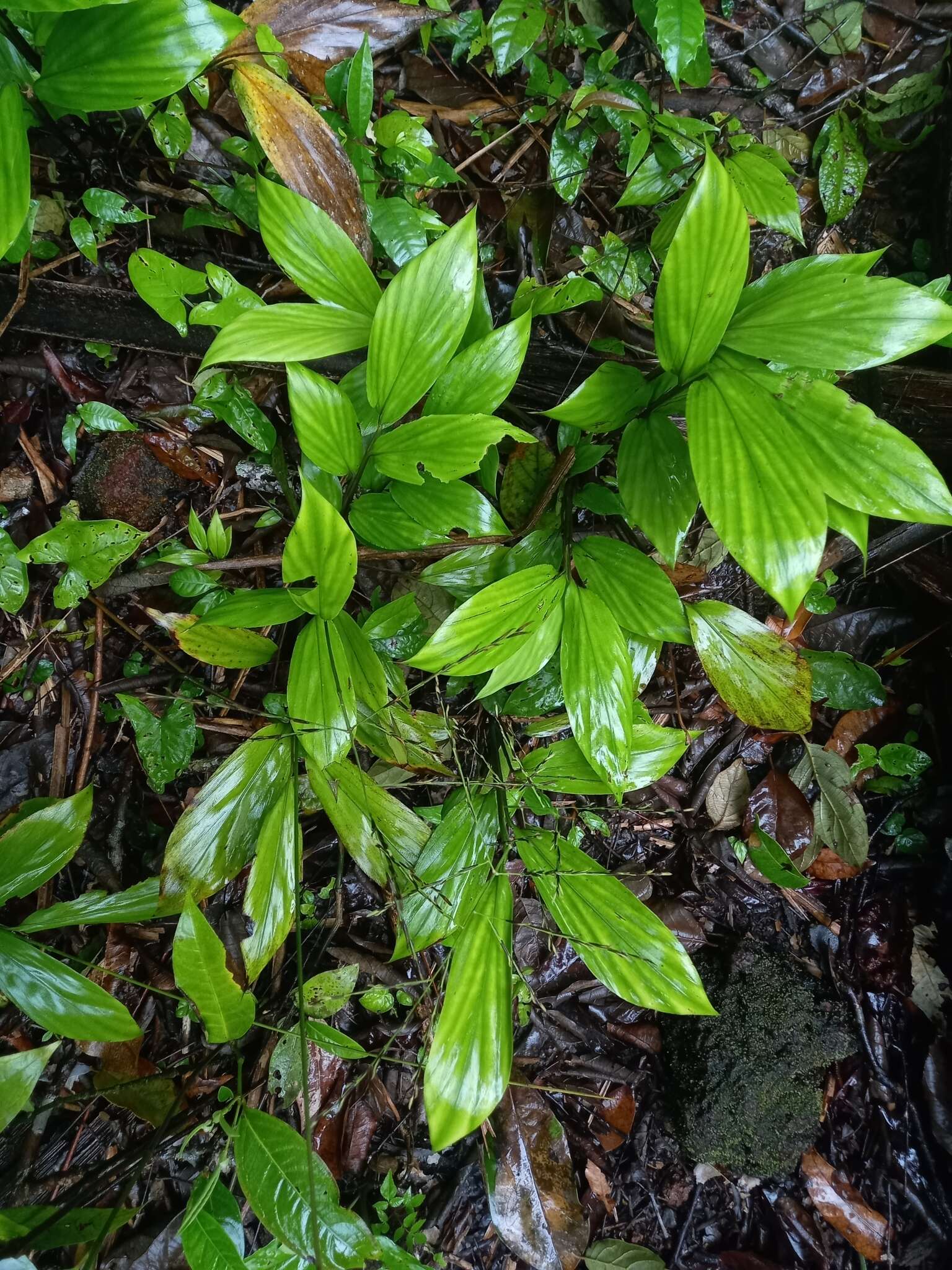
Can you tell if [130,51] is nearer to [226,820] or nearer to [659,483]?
[659,483]

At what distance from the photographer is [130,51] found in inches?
33.0

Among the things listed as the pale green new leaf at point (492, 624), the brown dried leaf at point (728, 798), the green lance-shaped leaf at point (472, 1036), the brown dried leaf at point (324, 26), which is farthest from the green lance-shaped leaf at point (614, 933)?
the brown dried leaf at point (324, 26)

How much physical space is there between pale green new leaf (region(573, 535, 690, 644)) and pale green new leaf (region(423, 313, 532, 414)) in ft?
0.94

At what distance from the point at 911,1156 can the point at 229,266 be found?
7.53ft

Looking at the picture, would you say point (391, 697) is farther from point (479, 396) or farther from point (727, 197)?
point (727, 197)

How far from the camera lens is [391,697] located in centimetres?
117

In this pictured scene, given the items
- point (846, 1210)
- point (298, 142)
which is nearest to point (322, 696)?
point (298, 142)

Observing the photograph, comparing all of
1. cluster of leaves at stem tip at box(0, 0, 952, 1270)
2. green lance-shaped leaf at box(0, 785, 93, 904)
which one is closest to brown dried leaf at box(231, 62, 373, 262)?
cluster of leaves at stem tip at box(0, 0, 952, 1270)

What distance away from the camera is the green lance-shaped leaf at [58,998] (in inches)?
37.1

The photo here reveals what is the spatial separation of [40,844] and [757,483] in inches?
45.3

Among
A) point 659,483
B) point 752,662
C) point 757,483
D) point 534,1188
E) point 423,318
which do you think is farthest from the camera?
point 534,1188

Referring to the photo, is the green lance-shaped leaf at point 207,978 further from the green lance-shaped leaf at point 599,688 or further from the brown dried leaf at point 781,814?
the brown dried leaf at point 781,814

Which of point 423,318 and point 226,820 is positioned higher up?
point 423,318

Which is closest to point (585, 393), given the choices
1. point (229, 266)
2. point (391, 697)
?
point (391, 697)
